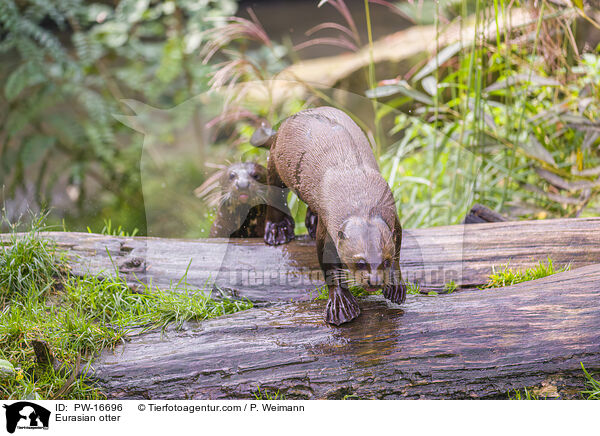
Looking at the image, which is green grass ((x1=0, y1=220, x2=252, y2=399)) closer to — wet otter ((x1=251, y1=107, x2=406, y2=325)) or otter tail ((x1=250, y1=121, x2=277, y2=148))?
wet otter ((x1=251, y1=107, x2=406, y2=325))

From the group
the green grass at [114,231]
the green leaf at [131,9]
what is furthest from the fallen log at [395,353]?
the green leaf at [131,9]

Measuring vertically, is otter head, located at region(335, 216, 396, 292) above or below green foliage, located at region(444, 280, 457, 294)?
above

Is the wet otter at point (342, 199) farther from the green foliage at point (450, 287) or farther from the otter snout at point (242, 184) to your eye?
the green foliage at point (450, 287)

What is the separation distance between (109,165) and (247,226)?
1.94m

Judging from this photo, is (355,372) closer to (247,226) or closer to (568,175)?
(247,226)

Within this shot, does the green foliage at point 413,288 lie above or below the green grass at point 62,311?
above

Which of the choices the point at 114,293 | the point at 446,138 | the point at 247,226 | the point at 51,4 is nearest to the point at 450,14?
the point at 446,138

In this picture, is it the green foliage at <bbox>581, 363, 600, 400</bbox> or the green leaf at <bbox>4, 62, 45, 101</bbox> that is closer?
the green foliage at <bbox>581, 363, 600, 400</bbox>

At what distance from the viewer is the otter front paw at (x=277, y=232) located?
2.84m

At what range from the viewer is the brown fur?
1.88 meters

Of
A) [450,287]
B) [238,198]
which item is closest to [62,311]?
[238,198]

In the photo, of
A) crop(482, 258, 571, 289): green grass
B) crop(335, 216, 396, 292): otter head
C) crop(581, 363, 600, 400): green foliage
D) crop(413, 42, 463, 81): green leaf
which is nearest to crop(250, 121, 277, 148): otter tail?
crop(335, 216, 396, 292): otter head
